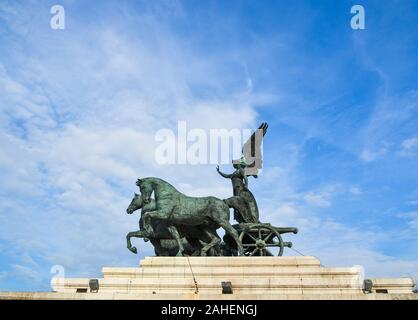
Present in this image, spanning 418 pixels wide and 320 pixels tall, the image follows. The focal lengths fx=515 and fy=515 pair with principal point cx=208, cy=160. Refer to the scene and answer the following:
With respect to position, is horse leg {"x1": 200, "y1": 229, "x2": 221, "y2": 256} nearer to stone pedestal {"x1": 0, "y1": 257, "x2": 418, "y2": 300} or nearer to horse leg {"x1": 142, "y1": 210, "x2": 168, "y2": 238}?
stone pedestal {"x1": 0, "y1": 257, "x2": 418, "y2": 300}

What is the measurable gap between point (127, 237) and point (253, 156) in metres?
7.66

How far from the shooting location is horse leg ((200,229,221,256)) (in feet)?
66.8

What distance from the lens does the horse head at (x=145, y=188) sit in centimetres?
2100

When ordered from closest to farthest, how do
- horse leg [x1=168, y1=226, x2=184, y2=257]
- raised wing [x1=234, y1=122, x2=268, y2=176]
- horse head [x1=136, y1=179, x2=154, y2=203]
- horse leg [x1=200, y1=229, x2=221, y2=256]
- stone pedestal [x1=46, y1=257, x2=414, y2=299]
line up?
stone pedestal [x1=46, y1=257, x2=414, y2=299]
horse leg [x1=168, y1=226, x2=184, y2=257]
horse leg [x1=200, y1=229, x2=221, y2=256]
horse head [x1=136, y1=179, x2=154, y2=203]
raised wing [x1=234, y1=122, x2=268, y2=176]

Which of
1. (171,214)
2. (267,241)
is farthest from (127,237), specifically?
(267,241)

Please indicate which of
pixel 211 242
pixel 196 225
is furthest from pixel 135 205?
pixel 211 242

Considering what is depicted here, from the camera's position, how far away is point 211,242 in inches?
816

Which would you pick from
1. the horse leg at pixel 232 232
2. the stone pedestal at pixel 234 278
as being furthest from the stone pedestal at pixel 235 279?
the horse leg at pixel 232 232

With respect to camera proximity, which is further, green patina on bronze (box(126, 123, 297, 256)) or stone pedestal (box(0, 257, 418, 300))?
green patina on bronze (box(126, 123, 297, 256))

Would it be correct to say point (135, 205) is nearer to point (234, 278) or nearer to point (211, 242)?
point (211, 242)

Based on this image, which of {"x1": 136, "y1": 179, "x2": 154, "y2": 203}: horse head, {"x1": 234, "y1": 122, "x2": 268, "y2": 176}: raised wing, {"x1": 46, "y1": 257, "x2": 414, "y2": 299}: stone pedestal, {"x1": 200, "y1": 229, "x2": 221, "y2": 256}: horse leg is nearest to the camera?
{"x1": 46, "y1": 257, "x2": 414, "y2": 299}: stone pedestal

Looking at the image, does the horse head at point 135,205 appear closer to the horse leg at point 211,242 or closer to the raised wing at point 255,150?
the horse leg at point 211,242

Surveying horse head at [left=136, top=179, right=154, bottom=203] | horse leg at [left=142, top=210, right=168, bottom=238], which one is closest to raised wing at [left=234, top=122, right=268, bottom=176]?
horse head at [left=136, top=179, right=154, bottom=203]
